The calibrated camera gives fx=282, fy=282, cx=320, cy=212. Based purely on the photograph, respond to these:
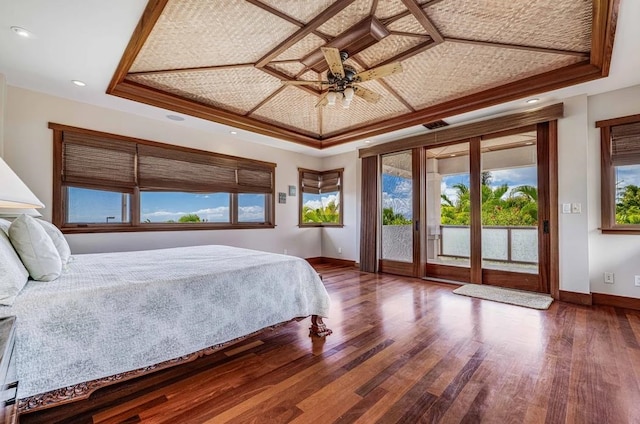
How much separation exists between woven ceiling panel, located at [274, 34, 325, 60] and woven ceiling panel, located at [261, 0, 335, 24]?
10.7 inches

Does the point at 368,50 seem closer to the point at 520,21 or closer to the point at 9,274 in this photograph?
the point at 520,21

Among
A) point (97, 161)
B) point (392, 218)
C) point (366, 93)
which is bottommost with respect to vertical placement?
point (392, 218)

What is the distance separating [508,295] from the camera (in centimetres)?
364

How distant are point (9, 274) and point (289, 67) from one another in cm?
275

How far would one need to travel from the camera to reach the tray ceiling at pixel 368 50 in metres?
2.17

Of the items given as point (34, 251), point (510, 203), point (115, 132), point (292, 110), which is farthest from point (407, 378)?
point (115, 132)

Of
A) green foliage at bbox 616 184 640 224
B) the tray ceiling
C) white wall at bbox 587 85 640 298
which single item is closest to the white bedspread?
the tray ceiling

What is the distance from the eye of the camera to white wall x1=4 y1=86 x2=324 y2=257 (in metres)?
3.15

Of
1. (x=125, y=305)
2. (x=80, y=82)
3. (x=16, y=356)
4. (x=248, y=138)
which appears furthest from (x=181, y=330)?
(x=248, y=138)

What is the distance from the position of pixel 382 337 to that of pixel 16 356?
90.2 inches

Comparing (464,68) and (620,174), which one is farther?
(620,174)

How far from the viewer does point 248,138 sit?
16.7 feet

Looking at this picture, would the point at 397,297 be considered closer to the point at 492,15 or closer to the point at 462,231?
the point at 462,231

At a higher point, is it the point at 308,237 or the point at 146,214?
Result: the point at 146,214
